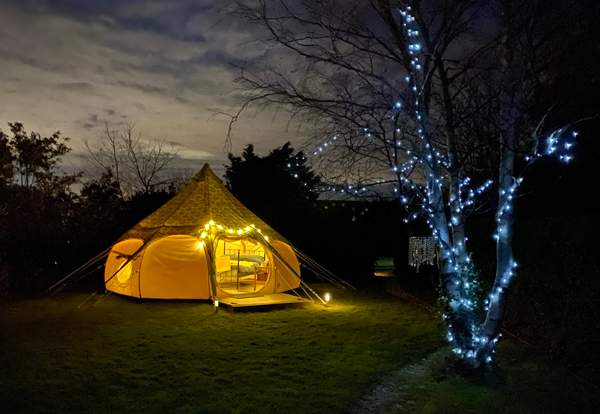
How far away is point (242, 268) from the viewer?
13.0 metres

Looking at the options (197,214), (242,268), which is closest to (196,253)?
(197,214)

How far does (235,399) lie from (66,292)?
9437mm

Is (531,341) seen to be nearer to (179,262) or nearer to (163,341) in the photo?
(163,341)

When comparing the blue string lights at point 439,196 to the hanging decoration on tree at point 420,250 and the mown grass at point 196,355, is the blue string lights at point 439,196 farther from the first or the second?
the hanging decoration on tree at point 420,250

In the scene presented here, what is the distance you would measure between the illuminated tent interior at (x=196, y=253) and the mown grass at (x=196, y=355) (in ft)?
2.32

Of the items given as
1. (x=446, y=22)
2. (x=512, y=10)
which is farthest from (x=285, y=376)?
(x=512, y=10)

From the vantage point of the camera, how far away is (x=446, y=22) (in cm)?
583

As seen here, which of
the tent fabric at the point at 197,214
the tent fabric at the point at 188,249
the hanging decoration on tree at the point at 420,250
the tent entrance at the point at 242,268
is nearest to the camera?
the tent fabric at the point at 188,249

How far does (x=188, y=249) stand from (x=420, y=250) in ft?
31.2

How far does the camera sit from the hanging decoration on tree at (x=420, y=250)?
17.9 meters

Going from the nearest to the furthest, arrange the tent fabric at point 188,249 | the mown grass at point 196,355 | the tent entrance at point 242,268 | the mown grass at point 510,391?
the mown grass at point 510,391 → the mown grass at point 196,355 → the tent fabric at point 188,249 → the tent entrance at point 242,268

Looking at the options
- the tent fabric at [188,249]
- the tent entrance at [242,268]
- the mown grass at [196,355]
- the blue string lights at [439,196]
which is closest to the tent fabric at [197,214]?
the tent fabric at [188,249]

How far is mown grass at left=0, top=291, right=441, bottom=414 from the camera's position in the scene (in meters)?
5.15

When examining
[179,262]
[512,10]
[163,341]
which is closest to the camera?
[512,10]
